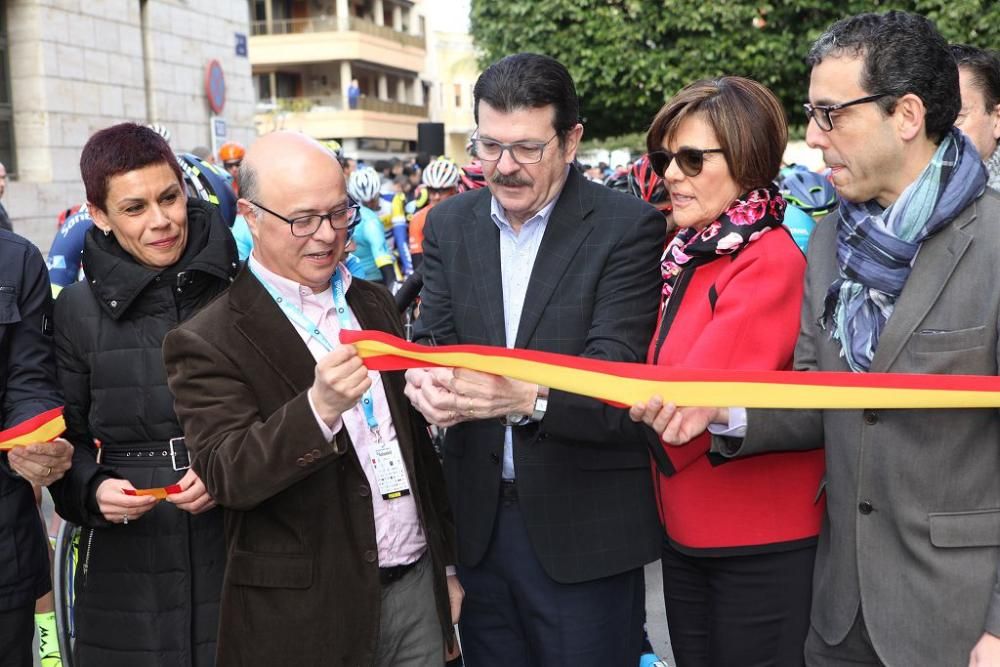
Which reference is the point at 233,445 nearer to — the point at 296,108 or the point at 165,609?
the point at 165,609

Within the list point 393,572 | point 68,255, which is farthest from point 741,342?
point 68,255

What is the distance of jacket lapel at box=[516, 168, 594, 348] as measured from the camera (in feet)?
9.10

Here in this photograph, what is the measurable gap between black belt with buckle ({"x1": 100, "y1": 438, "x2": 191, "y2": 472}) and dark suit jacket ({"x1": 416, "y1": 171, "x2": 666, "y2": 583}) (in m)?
0.80

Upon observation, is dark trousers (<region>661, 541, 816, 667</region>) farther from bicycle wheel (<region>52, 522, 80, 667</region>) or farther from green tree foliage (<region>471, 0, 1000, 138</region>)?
Answer: green tree foliage (<region>471, 0, 1000, 138</region>)

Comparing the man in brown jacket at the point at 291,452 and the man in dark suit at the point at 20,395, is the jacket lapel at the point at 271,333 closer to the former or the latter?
the man in brown jacket at the point at 291,452

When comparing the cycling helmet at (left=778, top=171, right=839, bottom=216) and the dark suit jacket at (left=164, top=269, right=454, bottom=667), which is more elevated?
the cycling helmet at (left=778, top=171, right=839, bottom=216)

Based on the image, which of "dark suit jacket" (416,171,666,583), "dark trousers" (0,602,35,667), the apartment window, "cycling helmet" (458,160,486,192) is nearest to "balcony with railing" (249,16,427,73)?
the apartment window

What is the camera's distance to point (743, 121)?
8.73ft

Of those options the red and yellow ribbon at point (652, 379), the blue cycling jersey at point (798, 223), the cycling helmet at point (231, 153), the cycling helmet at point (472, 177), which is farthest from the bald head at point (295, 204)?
the cycling helmet at point (231, 153)

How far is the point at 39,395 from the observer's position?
2949mm

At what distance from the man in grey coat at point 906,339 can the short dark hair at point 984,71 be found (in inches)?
70.8

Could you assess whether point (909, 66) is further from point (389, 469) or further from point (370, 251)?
point (370, 251)

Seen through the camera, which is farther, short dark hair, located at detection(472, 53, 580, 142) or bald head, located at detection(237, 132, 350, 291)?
short dark hair, located at detection(472, 53, 580, 142)

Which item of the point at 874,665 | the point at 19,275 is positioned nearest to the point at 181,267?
the point at 19,275
